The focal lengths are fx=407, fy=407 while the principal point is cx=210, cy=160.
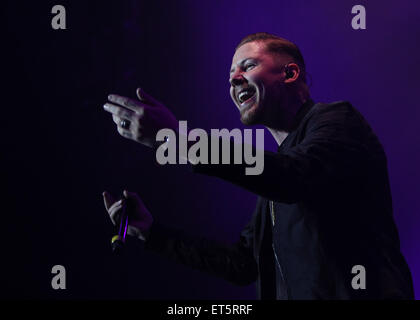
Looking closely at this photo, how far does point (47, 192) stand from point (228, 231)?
1.15 m

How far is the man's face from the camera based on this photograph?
5.35 ft

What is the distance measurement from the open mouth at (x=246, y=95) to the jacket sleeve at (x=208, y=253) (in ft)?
1.57

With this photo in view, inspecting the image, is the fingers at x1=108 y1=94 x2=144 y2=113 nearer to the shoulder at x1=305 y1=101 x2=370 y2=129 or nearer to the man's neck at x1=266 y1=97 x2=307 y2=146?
the shoulder at x1=305 y1=101 x2=370 y2=129

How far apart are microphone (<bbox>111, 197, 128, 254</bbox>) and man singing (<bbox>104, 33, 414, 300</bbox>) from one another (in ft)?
0.10

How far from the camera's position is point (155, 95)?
260cm

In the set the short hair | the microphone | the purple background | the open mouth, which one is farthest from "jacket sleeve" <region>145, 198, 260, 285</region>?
the purple background

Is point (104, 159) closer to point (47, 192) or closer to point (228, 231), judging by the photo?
point (47, 192)

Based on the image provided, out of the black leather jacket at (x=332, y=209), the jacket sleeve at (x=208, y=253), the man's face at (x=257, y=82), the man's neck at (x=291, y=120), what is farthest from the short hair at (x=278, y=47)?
the jacket sleeve at (x=208, y=253)

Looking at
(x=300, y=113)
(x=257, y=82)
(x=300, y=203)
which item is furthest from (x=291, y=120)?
(x=300, y=203)

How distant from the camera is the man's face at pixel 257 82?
1632 mm

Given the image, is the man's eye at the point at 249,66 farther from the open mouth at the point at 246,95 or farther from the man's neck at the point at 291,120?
the man's neck at the point at 291,120

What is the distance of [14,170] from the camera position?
2.24 metres

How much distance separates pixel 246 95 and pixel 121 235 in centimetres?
77
